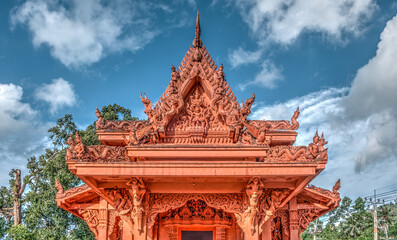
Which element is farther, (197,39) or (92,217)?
(92,217)

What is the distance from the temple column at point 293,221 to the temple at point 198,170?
3cm

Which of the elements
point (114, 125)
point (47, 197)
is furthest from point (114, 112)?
point (114, 125)

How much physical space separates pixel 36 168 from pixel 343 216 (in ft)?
166

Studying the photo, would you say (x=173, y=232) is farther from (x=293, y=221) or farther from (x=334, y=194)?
(x=334, y=194)

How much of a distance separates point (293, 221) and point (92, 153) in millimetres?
5840

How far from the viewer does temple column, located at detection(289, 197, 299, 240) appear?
994 centimetres

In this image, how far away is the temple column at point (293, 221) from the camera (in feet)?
32.6

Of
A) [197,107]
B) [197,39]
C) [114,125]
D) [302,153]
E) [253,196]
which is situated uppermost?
[197,39]

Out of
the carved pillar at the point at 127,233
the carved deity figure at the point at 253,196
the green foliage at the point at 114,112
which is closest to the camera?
the carved deity figure at the point at 253,196

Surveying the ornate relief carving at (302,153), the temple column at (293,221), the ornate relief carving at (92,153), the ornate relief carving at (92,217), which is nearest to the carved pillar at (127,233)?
the ornate relief carving at (92,217)

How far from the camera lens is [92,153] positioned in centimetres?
782

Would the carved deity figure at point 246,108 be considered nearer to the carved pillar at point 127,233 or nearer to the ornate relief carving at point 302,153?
the ornate relief carving at point 302,153

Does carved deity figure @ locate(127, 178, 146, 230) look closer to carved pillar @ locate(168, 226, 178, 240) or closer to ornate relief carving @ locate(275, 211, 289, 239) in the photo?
carved pillar @ locate(168, 226, 178, 240)

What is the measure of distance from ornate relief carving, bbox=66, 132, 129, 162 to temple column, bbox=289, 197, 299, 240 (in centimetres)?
494
